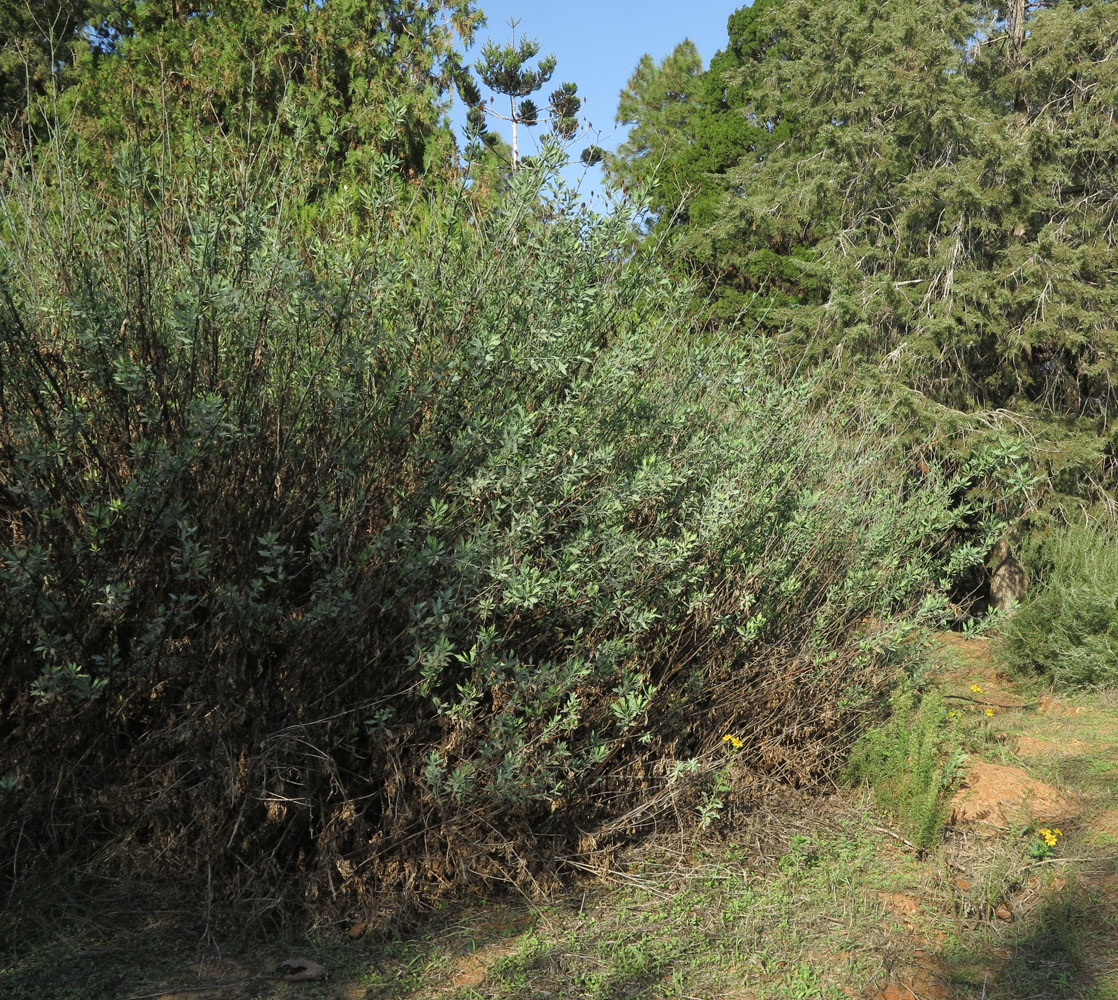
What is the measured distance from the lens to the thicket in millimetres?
3025

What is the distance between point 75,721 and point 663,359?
2714mm

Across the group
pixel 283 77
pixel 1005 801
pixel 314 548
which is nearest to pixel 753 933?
pixel 314 548

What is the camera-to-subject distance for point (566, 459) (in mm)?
3617

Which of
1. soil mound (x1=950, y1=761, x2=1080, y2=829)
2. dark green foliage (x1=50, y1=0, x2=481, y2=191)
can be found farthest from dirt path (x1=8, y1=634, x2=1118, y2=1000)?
dark green foliage (x1=50, y1=0, x2=481, y2=191)

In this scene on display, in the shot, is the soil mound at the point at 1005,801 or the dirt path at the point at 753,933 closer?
the dirt path at the point at 753,933

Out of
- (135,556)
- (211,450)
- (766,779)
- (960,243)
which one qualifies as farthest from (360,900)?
(960,243)

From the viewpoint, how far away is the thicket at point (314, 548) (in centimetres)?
303

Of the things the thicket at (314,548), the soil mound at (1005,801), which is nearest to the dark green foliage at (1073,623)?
the soil mound at (1005,801)

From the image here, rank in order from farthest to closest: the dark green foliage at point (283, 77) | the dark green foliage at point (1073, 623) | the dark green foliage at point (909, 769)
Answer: the dark green foliage at point (1073, 623) < the dark green foliage at point (283, 77) < the dark green foliage at point (909, 769)

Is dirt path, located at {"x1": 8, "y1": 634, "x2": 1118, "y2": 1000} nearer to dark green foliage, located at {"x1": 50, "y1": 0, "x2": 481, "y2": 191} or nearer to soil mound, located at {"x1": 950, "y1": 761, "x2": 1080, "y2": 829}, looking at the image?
soil mound, located at {"x1": 950, "y1": 761, "x2": 1080, "y2": 829}

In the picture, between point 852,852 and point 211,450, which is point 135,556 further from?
point 852,852

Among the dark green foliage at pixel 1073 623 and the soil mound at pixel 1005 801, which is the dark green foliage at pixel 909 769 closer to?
the soil mound at pixel 1005 801

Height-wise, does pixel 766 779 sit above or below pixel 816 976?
above

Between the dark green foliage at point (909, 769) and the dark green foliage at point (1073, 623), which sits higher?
the dark green foliage at point (1073, 623)
